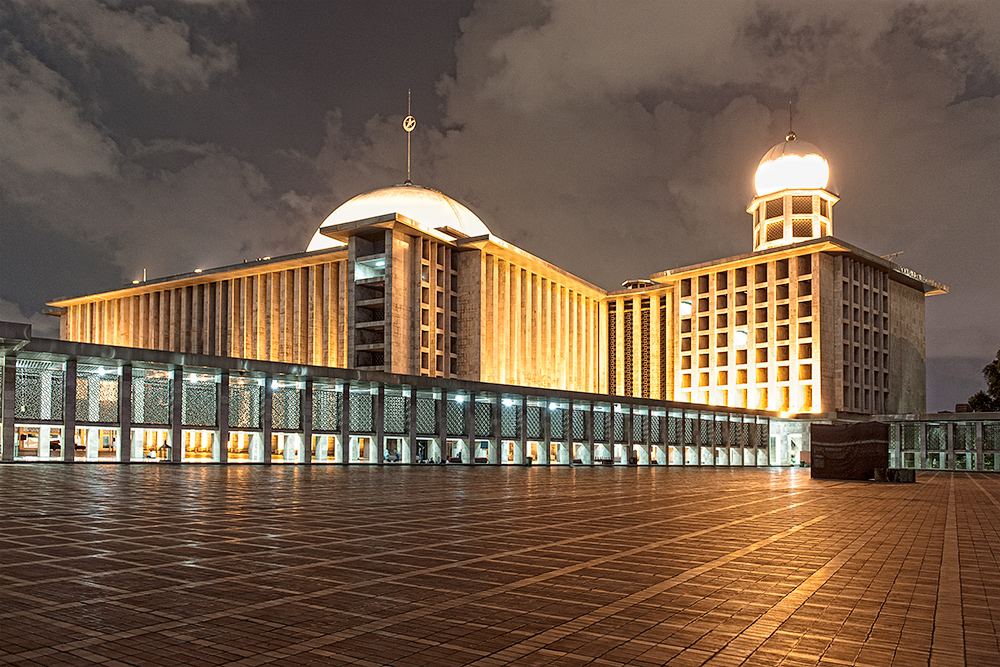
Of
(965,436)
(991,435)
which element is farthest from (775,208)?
(991,435)

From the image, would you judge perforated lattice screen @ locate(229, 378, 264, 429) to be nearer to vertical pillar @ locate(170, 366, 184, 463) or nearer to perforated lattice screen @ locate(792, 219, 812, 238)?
vertical pillar @ locate(170, 366, 184, 463)

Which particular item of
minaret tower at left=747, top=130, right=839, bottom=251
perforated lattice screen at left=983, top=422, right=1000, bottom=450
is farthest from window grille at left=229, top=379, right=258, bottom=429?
minaret tower at left=747, top=130, right=839, bottom=251

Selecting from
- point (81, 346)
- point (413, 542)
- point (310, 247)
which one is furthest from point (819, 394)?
point (413, 542)

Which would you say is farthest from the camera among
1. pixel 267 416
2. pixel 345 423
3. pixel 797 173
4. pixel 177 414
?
pixel 797 173

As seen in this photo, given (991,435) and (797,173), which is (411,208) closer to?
(797,173)

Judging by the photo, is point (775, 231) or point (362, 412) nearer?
point (362, 412)

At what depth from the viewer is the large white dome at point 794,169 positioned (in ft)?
261

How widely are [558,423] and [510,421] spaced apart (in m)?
3.97

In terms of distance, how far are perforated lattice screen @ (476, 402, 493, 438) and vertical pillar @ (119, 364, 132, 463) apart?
56.8 feet

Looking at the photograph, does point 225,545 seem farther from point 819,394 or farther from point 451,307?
point 819,394

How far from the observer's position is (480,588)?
18.6ft

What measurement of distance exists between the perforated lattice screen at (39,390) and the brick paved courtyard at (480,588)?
18.2 meters

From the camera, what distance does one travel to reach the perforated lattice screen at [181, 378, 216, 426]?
3109 centimetres

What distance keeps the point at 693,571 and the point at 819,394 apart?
206 ft
